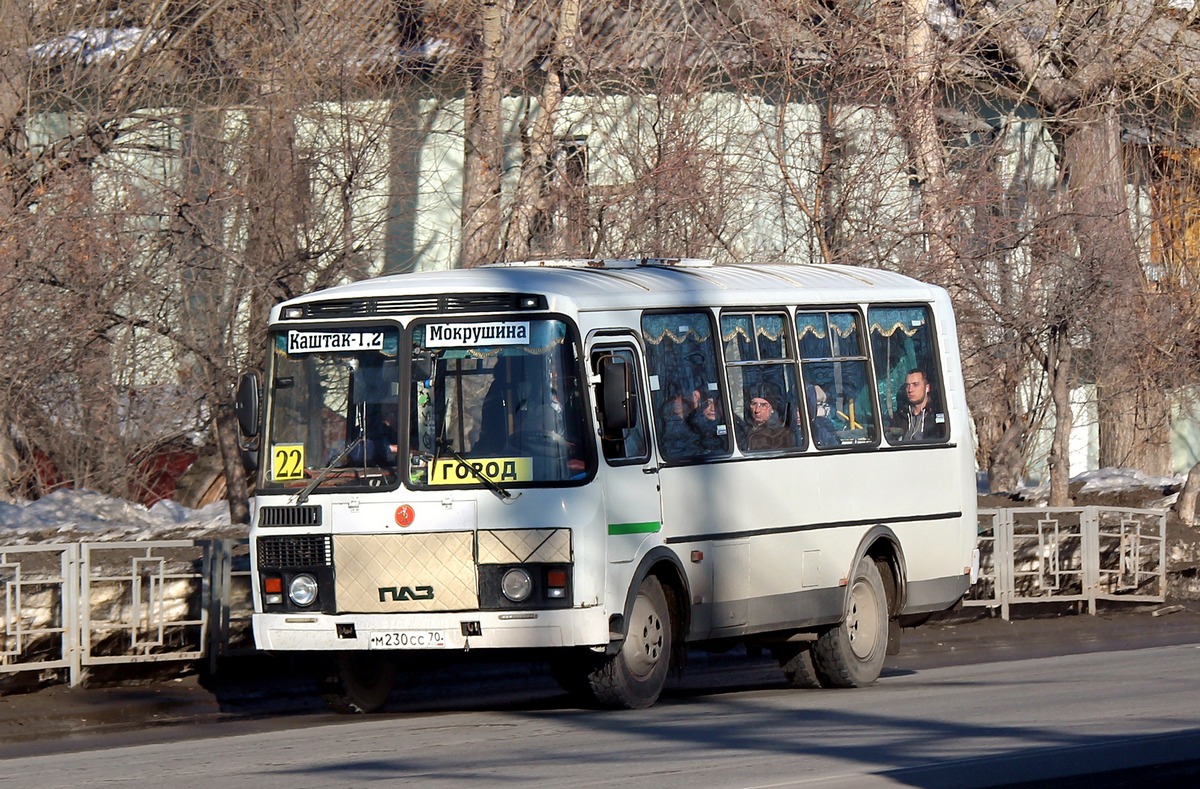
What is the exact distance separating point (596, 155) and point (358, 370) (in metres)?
9.75

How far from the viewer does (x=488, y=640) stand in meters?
10.8

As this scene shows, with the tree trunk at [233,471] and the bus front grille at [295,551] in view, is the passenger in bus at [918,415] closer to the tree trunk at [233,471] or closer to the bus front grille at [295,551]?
the bus front grille at [295,551]

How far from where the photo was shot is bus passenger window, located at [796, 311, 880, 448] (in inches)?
514

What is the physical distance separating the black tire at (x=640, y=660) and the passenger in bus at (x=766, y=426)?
1382 mm

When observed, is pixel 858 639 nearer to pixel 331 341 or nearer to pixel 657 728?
pixel 657 728

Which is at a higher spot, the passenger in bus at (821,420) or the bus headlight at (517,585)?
the passenger in bus at (821,420)

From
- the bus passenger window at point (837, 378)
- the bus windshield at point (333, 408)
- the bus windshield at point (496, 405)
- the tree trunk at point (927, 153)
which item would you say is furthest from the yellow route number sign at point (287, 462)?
the tree trunk at point (927, 153)

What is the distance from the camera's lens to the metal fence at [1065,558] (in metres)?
18.8

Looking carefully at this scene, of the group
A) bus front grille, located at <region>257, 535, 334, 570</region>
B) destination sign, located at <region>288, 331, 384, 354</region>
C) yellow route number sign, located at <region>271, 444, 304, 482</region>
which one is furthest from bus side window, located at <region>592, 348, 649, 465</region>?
yellow route number sign, located at <region>271, 444, 304, 482</region>

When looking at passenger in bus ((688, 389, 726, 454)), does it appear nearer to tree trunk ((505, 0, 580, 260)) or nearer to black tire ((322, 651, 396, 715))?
black tire ((322, 651, 396, 715))

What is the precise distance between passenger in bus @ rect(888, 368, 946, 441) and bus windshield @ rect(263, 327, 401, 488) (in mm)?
4246

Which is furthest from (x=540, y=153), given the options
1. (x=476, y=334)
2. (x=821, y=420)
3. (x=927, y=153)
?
(x=476, y=334)

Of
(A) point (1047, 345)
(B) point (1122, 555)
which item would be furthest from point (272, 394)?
(A) point (1047, 345)

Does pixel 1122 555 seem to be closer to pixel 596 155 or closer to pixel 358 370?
pixel 596 155
